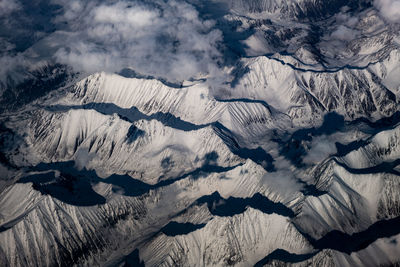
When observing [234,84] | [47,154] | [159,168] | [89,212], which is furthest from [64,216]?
[234,84]

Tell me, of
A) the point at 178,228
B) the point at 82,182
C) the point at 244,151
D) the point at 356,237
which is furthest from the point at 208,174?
the point at 356,237

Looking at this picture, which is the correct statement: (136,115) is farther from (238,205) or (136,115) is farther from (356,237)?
(356,237)

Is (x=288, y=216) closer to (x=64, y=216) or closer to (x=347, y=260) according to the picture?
(x=347, y=260)

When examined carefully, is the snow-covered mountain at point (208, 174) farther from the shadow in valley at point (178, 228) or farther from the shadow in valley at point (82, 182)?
the shadow in valley at point (82, 182)

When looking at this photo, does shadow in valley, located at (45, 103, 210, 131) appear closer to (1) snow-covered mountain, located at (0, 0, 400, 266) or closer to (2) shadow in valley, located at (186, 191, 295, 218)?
(1) snow-covered mountain, located at (0, 0, 400, 266)

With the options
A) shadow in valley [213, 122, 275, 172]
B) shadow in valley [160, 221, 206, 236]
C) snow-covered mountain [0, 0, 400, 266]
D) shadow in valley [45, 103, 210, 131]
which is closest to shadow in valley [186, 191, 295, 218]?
snow-covered mountain [0, 0, 400, 266]

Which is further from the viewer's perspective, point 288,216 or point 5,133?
point 5,133

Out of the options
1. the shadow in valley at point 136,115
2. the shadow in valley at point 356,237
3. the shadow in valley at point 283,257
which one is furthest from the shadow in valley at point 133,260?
the shadow in valley at point 136,115

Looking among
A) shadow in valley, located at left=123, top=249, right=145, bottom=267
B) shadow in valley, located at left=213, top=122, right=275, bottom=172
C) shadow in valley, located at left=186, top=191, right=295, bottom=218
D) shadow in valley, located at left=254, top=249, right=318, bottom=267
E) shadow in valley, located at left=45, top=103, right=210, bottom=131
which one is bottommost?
shadow in valley, located at left=45, top=103, right=210, bottom=131
